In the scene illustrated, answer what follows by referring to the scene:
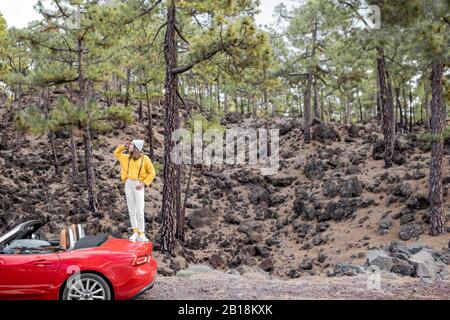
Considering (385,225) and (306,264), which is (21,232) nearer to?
(306,264)

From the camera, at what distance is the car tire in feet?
17.3

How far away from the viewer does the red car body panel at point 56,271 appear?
5.23m

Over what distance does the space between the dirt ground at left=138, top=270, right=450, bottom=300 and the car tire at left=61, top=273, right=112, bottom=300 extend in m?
1.00

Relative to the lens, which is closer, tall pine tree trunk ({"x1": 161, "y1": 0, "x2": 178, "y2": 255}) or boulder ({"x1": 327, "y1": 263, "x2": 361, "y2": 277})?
boulder ({"x1": 327, "y1": 263, "x2": 361, "y2": 277})

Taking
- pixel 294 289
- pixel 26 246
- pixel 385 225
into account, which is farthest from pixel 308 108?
pixel 26 246

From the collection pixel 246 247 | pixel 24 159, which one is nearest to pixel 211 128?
pixel 246 247

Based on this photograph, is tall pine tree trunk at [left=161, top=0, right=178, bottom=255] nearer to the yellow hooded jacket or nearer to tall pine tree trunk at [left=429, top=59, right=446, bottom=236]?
the yellow hooded jacket

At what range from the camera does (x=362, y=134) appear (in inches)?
1019

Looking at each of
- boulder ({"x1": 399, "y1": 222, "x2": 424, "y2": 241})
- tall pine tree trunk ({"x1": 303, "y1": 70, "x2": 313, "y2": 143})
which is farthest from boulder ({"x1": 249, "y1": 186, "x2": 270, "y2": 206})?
boulder ({"x1": 399, "y1": 222, "x2": 424, "y2": 241})

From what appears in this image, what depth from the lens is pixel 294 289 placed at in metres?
6.98

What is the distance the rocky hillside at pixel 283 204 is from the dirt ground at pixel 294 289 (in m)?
1.91

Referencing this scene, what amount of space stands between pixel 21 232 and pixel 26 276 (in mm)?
696

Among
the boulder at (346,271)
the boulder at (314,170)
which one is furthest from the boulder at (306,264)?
the boulder at (314,170)
